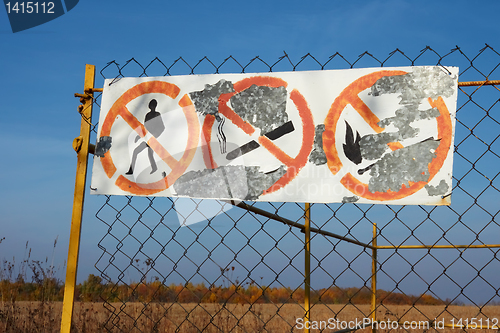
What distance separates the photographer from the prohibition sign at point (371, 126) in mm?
2008

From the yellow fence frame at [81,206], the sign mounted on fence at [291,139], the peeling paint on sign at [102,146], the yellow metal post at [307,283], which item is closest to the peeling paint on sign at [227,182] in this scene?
the sign mounted on fence at [291,139]

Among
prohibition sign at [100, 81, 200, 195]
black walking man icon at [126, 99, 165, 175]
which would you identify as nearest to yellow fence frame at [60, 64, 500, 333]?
prohibition sign at [100, 81, 200, 195]

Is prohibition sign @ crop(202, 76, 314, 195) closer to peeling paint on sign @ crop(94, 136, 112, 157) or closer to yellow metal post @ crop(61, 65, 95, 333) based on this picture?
peeling paint on sign @ crop(94, 136, 112, 157)

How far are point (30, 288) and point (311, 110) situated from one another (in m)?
5.37

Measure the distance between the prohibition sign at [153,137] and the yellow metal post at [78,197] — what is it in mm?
111

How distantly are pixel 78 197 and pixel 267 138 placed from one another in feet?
3.84

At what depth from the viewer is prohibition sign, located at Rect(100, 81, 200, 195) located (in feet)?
7.25

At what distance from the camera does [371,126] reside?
206cm

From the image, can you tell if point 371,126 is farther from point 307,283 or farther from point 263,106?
point 307,283

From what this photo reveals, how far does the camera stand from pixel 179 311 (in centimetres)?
760

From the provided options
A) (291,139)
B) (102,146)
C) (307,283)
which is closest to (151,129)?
(102,146)

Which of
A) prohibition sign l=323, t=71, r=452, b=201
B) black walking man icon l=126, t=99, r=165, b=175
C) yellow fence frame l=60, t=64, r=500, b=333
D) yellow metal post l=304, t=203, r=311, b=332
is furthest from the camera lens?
yellow metal post l=304, t=203, r=311, b=332

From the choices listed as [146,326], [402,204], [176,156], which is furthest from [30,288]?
[402,204]

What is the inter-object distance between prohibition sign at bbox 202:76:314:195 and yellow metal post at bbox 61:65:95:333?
2.43 feet
